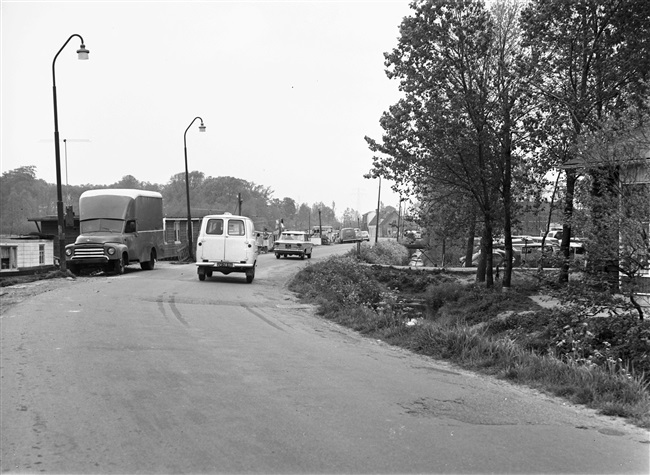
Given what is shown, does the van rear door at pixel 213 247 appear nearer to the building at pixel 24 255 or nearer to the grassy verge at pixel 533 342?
the grassy verge at pixel 533 342

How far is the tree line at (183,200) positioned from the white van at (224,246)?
77.1 feet

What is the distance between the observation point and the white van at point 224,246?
67.5 ft

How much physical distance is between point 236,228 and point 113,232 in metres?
5.92

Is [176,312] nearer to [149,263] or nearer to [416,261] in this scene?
[149,263]

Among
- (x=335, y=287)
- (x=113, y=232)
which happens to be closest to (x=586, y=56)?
(x=335, y=287)

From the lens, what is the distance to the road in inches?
191

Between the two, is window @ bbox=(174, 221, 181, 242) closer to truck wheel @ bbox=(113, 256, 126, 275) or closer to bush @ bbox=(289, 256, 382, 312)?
bush @ bbox=(289, 256, 382, 312)

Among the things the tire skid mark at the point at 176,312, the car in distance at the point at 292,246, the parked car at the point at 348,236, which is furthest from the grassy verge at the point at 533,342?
the parked car at the point at 348,236

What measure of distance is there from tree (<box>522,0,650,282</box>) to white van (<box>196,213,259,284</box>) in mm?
10281

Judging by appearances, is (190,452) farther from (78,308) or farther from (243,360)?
(78,308)

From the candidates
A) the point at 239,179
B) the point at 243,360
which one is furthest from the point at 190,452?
the point at 239,179

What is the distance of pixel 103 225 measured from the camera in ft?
78.0

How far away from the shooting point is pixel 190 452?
16.0ft

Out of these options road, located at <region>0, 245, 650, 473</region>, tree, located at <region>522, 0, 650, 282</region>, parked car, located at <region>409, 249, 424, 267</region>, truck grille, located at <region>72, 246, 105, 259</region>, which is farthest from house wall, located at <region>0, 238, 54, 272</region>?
tree, located at <region>522, 0, 650, 282</region>
